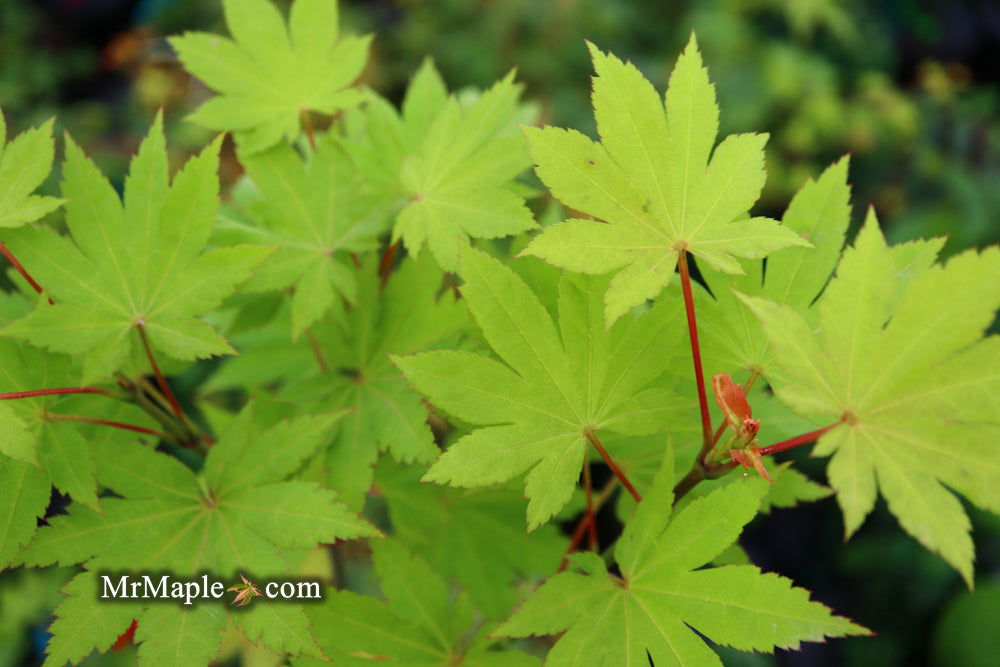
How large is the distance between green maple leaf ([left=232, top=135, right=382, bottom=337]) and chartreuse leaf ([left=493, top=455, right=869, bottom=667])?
486 mm

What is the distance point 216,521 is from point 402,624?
0.27 metres

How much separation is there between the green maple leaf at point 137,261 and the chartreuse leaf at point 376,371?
21 centimetres

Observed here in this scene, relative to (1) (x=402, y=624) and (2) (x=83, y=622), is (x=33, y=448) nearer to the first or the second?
(2) (x=83, y=622)

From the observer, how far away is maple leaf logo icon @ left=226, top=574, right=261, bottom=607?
781 millimetres

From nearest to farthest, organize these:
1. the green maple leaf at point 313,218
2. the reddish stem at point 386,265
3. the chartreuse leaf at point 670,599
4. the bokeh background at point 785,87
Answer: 1. the chartreuse leaf at point 670,599
2. the green maple leaf at point 313,218
3. the reddish stem at point 386,265
4. the bokeh background at point 785,87

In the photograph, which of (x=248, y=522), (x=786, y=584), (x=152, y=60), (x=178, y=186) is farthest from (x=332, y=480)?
(x=152, y=60)

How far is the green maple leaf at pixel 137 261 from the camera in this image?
0.83 m

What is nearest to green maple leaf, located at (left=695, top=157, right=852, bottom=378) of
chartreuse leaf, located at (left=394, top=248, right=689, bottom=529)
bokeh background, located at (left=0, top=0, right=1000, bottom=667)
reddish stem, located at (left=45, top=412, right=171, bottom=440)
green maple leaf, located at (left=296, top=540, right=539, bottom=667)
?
chartreuse leaf, located at (left=394, top=248, right=689, bottom=529)

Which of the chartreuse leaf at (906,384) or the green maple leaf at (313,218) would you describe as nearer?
the chartreuse leaf at (906,384)

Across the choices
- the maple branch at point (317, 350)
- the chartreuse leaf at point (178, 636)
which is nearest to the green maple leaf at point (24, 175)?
the maple branch at point (317, 350)

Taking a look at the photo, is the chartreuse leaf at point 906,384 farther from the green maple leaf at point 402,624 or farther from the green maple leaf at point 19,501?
the green maple leaf at point 19,501

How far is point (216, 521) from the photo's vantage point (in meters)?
0.86

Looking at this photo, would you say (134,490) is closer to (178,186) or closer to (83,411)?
(83,411)

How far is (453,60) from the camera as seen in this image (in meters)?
3.70
